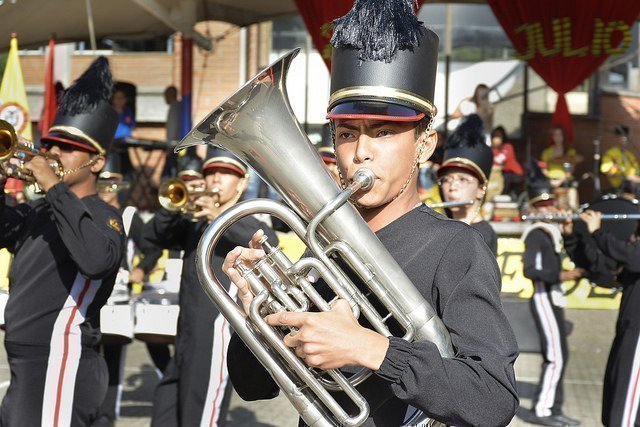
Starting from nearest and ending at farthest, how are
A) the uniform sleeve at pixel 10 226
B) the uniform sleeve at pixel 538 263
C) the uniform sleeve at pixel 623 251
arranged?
1. the uniform sleeve at pixel 10 226
2. the uniform sleeve at pixel 623 251
3. the uniform sleeve at pixel 538 263

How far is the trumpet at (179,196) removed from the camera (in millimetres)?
5664

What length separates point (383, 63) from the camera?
2.34m

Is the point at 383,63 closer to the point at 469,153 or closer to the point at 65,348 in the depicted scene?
the point at 65,348

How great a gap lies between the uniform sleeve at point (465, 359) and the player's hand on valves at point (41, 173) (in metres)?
2.36

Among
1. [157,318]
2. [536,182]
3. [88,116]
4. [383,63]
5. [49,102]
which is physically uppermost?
[383,63]

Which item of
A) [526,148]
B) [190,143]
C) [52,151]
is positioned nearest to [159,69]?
[526,148]

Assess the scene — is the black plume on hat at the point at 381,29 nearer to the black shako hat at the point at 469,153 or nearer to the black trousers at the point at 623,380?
the black trousers at the point at 623,380

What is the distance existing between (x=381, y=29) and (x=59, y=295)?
2.59m

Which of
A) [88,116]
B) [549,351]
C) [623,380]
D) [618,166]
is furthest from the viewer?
[618,166]

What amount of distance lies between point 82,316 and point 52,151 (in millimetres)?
922

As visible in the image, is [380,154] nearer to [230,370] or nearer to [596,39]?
[230,370]

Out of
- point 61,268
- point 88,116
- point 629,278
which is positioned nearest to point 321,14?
point 629,278

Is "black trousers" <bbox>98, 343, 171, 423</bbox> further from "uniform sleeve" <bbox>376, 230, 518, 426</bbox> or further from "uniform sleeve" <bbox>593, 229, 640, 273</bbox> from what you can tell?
"uniform sleeve" <bbox>376, 230, 518, 426</bbox>

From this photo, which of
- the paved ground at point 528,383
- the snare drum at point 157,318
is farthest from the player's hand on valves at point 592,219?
the snare drum at point 157,318
